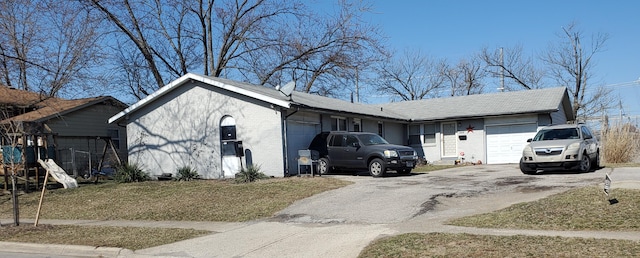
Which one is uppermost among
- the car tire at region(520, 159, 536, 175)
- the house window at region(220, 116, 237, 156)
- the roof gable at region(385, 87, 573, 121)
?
the roof gable at region(385, 87, 573, 121)

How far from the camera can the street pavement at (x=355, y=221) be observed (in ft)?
27.9

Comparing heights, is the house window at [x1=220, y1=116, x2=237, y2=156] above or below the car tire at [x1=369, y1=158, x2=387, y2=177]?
above

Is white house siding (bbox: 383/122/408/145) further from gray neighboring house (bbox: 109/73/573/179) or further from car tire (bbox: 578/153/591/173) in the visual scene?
car tire (bbox: 578/153/591/173)

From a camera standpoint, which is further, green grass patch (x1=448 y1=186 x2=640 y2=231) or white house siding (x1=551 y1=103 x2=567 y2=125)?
white house siding (x1=551 y1=103 x2=567 y2=125)

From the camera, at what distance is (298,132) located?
64.0ft

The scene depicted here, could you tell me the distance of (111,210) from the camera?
13938 millimetres

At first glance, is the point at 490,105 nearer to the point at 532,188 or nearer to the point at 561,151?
the point at 561,151

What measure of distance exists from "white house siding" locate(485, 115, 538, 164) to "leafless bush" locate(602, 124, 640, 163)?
152 inches

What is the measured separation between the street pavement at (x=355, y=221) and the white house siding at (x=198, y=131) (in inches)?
164

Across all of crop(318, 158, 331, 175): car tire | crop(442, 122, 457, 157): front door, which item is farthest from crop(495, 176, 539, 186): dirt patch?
crop(442, 122, 457, 157): front door

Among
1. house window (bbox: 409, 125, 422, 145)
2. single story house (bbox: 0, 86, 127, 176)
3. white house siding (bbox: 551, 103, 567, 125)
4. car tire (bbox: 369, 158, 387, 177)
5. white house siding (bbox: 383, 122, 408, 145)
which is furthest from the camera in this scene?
house window (bbox: 409, 125, 422, 145)

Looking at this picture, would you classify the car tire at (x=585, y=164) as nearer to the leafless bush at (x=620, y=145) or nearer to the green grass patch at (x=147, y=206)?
the leafless bush at (x=620, y=145)

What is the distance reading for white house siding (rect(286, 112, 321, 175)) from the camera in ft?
61.6

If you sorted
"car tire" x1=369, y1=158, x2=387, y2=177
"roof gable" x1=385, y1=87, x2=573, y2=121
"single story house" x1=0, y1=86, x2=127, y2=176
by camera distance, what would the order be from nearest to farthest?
"car tire" x1=369, y1=158, x2=387, y2=177, "single story house" x1=0, y1=86, x2=127, y2=176, "roof gable" x1=385, y1=87, x2=573, y2=121
